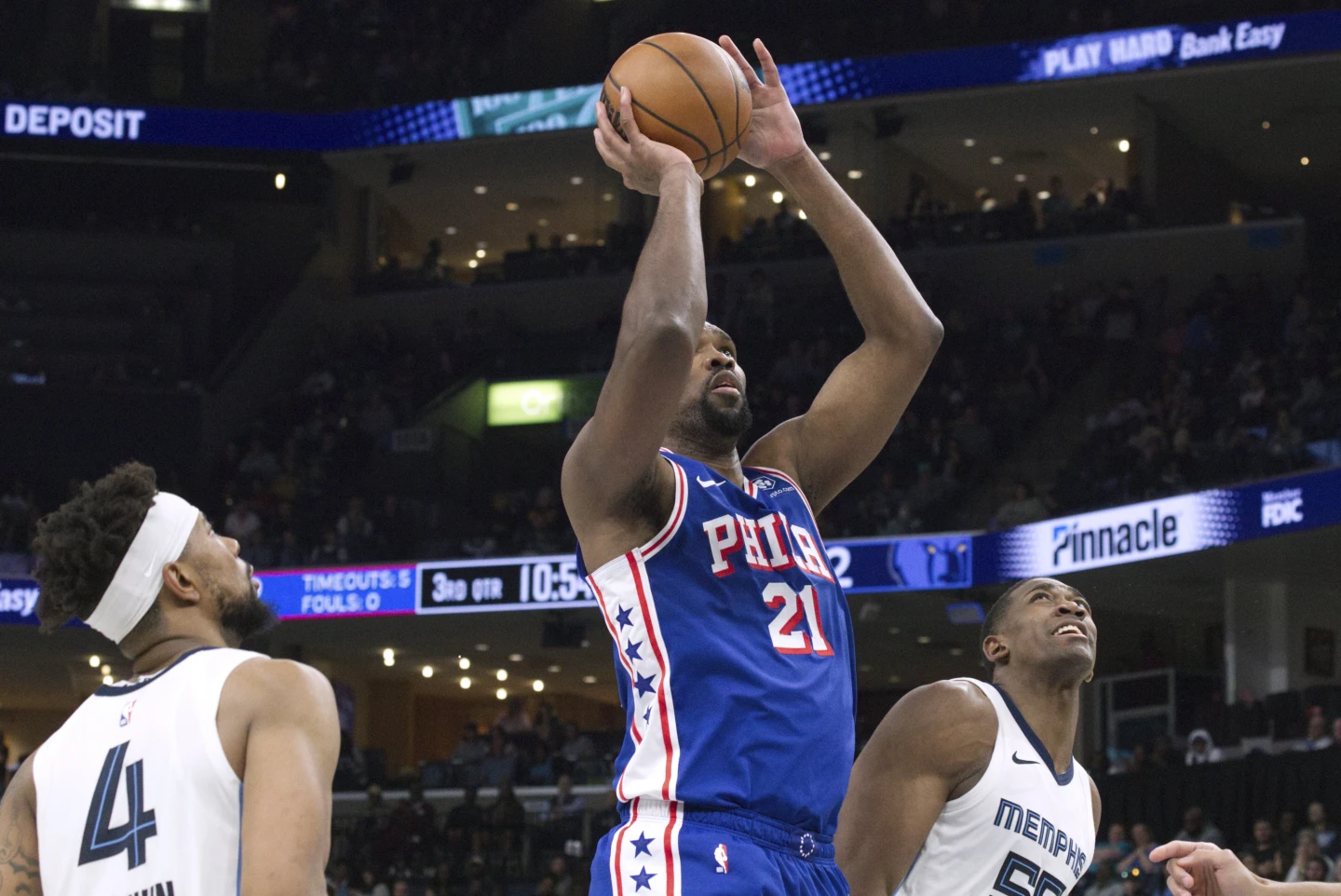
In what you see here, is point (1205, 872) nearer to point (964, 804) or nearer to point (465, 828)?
point (964, 804)

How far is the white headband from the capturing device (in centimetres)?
302

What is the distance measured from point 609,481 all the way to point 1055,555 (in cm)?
1469

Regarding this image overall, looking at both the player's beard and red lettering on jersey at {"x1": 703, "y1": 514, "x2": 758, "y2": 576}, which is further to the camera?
red lettering on jersey at {"x1": 703, "y1": 514, "x2": 758, "y2": 576}

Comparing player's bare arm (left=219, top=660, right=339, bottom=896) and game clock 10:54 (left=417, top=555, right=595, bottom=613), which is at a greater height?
game clock 10:54 (left=417, top=555, right=595, bottom=613)

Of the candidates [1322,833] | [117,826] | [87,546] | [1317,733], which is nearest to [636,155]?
[87,546]

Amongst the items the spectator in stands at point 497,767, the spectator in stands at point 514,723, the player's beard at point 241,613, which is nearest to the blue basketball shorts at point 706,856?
the player's beard at point 241,613

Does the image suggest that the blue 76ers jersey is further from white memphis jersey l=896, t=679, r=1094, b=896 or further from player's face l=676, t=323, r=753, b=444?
white memphis jersey l=896, t=679, r=1094, b=896

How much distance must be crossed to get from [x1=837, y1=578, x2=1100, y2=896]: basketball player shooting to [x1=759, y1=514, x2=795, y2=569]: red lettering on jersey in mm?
1052

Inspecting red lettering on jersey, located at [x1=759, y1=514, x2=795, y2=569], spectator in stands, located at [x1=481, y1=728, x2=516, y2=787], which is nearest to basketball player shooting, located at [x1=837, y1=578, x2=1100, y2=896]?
red lettering on jersey, located at [x1=759, y1=514, x2=795, y2=569]

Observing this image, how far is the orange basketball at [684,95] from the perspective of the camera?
3842 mm

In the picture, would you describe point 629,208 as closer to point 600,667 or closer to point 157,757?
point 600,667

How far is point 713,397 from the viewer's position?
12.4 feet

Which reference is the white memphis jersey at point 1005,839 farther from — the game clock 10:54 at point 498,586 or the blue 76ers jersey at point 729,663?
the game clock 10:54 at point 498,586

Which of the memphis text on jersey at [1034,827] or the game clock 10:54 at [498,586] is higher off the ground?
the game clock 10:54 at [498,586]
